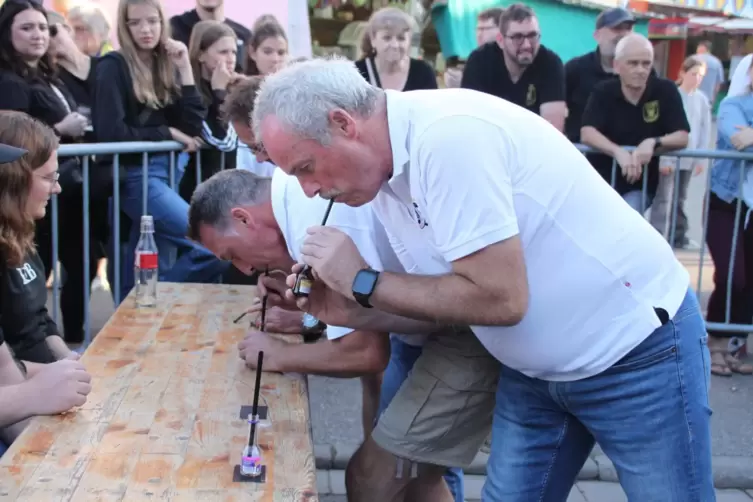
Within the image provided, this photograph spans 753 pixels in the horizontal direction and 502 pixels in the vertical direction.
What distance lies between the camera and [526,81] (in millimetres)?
5293

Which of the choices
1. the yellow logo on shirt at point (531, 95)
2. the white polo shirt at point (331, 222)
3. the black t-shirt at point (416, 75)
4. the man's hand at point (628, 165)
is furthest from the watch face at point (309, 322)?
the yellow logo on shirt at point (531, 95)

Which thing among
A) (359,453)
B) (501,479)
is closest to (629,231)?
(501,479)

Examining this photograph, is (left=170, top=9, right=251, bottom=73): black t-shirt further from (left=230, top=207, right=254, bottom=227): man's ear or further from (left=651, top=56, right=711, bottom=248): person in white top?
(left=651, top=56, right=711, bottom=248): person in white top

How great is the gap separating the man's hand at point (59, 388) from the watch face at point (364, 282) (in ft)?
2.51

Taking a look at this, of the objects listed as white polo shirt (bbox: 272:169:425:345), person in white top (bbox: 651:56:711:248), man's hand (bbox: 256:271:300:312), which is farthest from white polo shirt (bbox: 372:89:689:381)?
person in white top (bbox: 651:56:711:248)

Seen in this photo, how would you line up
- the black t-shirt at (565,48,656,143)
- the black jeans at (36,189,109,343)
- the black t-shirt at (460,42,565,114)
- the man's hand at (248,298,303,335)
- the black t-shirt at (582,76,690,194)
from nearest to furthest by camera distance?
the man's hand at (248,298,303,335) < the black jeans at (36,189,109,343) < the black t-shirt at (582,76,690,194) < the black t-shirt at (460,42,565,114) < the black t-shirt at (565,48,656,143)

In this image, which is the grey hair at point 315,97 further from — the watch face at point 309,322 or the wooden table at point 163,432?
the watch face at point 309,322

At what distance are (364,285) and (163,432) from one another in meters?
0.60

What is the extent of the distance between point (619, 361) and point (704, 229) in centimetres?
347

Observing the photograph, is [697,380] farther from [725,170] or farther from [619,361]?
[725,170]

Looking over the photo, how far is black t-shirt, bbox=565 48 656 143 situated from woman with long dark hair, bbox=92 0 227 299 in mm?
2585

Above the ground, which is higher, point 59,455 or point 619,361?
point 619,361

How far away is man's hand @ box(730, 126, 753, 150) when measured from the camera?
201 inches

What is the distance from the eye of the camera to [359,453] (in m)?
2.63
